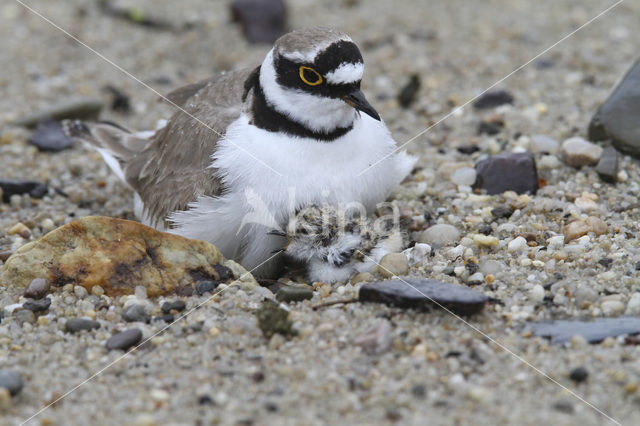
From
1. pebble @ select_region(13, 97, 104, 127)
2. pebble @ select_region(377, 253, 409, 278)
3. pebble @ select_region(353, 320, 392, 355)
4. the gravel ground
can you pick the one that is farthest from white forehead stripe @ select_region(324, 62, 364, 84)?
pebble @ select_region(13, 97, 104, 127)

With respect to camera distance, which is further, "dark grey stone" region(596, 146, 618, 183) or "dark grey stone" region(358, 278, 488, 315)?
"dark grey stone" region(596, 146, 618, 183)

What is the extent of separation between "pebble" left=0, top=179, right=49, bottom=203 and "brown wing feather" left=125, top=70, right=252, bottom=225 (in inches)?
31.0

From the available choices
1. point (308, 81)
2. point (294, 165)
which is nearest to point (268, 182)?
point (294, 165)

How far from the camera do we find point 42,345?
347cm

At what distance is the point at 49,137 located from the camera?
605 centimetres

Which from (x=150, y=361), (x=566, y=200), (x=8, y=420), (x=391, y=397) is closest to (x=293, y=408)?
(x=391, y=397)

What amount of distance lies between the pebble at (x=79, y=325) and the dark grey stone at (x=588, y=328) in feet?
6.59

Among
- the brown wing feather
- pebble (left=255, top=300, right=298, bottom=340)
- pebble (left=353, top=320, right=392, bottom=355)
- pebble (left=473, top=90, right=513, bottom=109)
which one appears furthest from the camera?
pebble (left=473, top=90, right=513, bottom=109)

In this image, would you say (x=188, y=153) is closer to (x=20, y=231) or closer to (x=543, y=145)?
(x=20, y=231)

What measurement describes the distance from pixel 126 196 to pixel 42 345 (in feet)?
7.02

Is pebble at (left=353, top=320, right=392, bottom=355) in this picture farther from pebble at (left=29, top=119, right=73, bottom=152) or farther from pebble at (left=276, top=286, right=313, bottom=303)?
pebble at (left=29, top=119, right=73, bottom=152)

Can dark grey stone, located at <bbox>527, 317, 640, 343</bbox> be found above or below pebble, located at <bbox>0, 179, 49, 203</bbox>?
above

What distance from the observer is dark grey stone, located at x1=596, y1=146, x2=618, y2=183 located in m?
4.68

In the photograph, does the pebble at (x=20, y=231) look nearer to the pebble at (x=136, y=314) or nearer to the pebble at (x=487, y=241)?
the pebble at (x=136, y=314)
